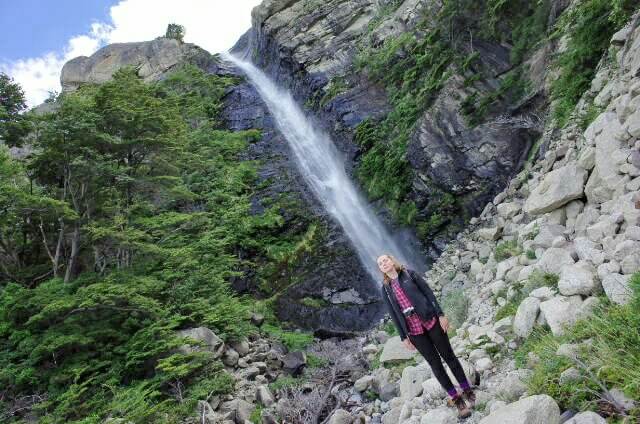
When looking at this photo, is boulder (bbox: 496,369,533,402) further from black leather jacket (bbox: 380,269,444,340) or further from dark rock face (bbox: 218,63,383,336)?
dark rock face (bbox: 218,63,383,336)

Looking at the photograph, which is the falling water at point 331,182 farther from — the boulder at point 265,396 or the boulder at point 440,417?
the boulder at point 440,417

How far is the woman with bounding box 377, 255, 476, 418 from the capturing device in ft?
13.9

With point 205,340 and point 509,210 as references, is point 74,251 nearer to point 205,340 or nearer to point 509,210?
point 205,340

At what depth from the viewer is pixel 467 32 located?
13906 mm

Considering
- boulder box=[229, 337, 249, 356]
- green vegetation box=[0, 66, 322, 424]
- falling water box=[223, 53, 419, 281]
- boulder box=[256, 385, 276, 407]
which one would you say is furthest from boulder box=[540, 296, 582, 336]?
falling water box=[223, 53, 419, 281]

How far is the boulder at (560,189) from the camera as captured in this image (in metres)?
6.10

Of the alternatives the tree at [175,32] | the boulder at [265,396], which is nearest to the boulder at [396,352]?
the boulder at [265,396]

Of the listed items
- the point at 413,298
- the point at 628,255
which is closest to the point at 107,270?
the point at 413,298

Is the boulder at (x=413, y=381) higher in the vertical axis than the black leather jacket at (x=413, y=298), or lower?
lower

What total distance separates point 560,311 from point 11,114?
39.6 feet

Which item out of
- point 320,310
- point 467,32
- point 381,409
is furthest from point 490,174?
point 381,409

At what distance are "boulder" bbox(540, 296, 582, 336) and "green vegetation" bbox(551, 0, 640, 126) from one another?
20.9 ft

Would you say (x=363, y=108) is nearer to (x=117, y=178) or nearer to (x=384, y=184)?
(x=384, y=184)

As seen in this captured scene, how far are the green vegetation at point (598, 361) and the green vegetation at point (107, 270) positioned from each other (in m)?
6.08
